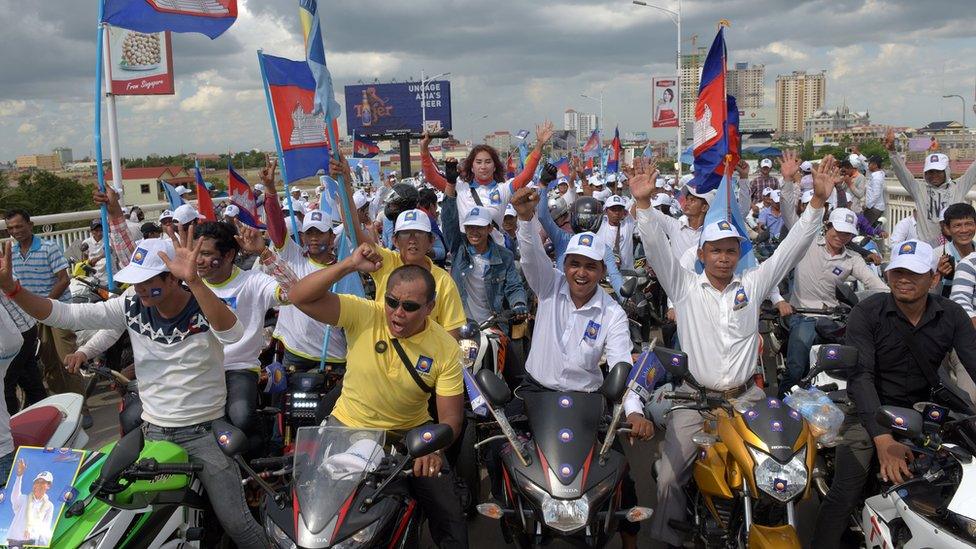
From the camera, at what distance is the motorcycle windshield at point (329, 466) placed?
2.72 metres

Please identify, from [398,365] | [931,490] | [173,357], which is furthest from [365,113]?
[931,490]

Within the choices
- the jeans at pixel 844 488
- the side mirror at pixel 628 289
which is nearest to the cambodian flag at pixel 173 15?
the side mirror at pixel 628 289

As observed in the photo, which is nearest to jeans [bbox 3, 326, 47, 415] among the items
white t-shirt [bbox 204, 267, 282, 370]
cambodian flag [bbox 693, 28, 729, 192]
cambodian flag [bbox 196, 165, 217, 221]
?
white t-shirt [bbox 204, 267, 282, 370]

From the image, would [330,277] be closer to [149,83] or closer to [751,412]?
[751,412]

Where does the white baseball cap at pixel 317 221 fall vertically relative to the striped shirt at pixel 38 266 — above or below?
above

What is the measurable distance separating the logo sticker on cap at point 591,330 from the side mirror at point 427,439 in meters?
1.45

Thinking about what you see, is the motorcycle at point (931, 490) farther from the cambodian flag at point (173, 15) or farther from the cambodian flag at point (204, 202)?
the cambodian flag at point (204, 202)

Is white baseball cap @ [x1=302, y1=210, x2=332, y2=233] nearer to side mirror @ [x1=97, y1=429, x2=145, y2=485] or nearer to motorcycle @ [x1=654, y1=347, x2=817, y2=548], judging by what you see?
side mirror @ [x1=97, y1=429, x2=145, y2=485]

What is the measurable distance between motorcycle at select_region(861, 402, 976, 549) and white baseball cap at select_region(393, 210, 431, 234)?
9.53 feet

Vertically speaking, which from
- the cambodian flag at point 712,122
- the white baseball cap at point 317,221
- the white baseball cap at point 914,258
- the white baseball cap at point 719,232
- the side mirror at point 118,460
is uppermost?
the cambodian flag at point 712,122

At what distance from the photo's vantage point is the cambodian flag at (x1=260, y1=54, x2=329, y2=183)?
20.2 feet

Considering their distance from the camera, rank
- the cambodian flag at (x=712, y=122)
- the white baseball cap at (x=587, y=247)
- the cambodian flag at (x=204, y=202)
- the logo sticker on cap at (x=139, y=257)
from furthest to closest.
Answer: the cambodian flag at (x=204, y=202) < the cambodian flag at (x=712, y=122) < the white baseball cap at (x=587, y=247) < the logo sticker on cap at (x=139, y=257)

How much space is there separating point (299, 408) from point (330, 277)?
1559 mm

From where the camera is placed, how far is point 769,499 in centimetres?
312
